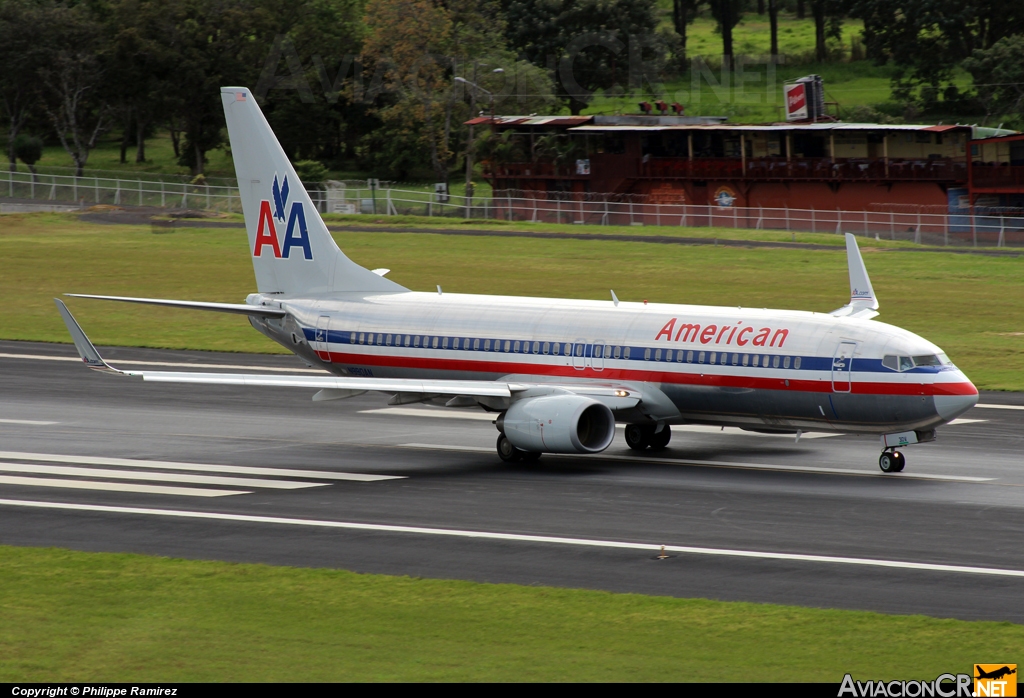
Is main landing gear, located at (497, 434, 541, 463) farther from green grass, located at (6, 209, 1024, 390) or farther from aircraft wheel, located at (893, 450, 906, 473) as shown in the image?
green grass, located at (6, 209, 1024, 390)

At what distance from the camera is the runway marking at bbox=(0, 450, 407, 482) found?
105ft

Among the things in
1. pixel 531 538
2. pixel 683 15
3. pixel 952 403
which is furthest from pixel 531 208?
pixel 531 538

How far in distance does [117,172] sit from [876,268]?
237ft

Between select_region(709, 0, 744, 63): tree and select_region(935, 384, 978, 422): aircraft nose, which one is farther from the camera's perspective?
select_region(709, 0, 744, 63): tree

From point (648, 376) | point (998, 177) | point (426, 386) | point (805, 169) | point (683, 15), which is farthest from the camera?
point (683, 15)

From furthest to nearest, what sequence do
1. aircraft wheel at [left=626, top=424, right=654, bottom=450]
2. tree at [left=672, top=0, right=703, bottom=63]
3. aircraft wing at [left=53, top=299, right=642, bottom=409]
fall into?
tree at [left=672, top=0, right=703, bottom=63], aircraft wheel at [left=626, top=424, right=654, bottom=450], aircraft wing at [left=53, top=299, right=642, bottom=409]

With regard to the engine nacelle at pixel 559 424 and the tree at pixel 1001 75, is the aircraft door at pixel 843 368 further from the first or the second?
→ the tree at pixel 1001 75

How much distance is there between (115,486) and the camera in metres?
30.7

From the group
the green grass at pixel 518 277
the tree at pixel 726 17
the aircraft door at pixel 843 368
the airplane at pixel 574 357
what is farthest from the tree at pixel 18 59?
the aircraft door at pixel 843 368

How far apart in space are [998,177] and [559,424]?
68.5 m

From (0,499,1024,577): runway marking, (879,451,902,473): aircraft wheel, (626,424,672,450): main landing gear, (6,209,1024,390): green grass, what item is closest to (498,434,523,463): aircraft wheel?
(626,424,672,450): main landing gear

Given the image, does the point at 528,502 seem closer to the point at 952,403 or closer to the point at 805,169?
the point at 952,403

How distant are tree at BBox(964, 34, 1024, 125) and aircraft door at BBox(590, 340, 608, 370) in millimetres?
98757

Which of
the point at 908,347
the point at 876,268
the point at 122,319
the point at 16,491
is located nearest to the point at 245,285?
the point at 122,319
